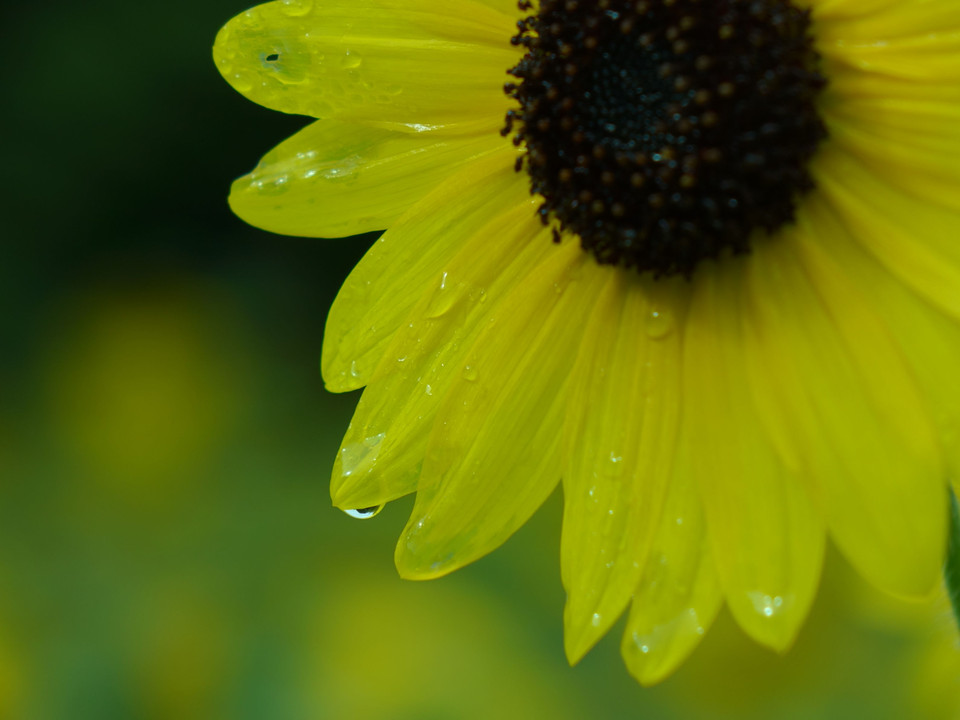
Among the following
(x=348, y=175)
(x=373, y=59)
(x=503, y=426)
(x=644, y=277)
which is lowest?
(x=503, y=426)

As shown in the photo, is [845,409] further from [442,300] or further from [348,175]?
[348,175]

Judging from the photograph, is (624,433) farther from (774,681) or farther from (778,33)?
(774,681)

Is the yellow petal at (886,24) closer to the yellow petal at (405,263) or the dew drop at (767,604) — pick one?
the yellow petal at (405,263)

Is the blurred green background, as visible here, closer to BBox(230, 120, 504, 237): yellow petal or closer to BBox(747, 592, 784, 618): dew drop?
BBox(747, 592, 784, 618): dew drop

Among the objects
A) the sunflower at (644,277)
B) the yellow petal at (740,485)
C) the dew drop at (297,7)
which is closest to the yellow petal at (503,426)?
the sunflower at (644,277)

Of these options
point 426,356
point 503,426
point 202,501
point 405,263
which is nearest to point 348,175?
point 405,263

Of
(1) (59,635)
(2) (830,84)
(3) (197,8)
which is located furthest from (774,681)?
(3) (197,8)

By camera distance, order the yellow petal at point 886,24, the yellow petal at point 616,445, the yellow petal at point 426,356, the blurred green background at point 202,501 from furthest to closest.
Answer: the blurred green background at point 202,501 < the yellow petal at point 426,356 < the yellow petal at point 616,445 < the yellow petal at point 886,24
